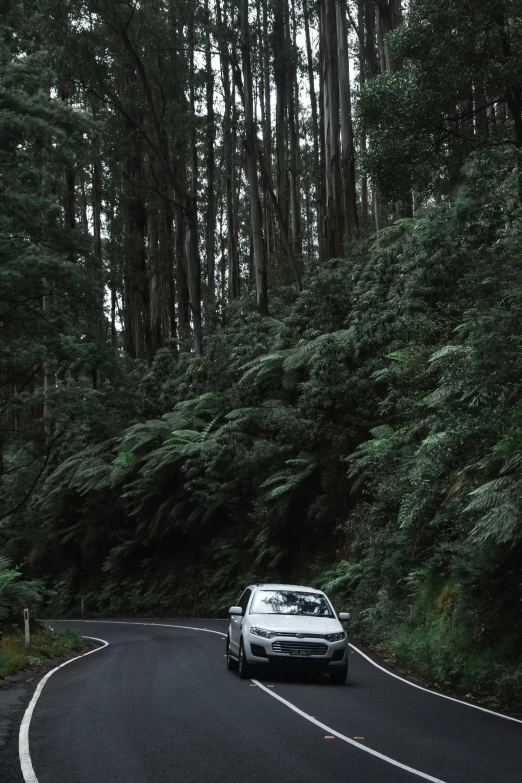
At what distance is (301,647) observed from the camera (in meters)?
13.2

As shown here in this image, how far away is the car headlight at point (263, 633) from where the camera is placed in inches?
523

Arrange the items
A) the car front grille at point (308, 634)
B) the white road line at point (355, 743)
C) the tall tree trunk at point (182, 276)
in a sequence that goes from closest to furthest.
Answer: the white road line at point (355, 743) < the car front grille at point (308, 634) < the tall tree trunk at point (182, 276)

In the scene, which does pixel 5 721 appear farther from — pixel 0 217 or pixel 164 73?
pixel 164 73

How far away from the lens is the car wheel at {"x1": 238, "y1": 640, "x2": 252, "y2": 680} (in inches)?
536

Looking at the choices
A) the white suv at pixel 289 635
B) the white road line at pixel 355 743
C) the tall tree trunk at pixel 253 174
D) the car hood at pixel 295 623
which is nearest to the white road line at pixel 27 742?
the white road line at pixel 355 743

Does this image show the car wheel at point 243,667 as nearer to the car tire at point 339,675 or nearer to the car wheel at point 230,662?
the car wheel at point 230,662

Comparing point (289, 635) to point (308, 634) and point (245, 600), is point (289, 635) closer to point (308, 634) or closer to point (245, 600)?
point (308, 634)

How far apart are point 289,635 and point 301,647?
256mm

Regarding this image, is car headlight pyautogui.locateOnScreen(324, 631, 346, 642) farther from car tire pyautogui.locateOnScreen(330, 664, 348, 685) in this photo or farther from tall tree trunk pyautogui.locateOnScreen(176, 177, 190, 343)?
tall tree trunk pyautogui.locateOnScreen(176, 177, 190, 343)

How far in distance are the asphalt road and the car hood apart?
83cm

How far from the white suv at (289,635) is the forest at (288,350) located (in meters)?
2.02

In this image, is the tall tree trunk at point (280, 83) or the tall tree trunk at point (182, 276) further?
the tall tree trunk at point (182, 276)

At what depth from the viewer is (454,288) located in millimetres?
23984

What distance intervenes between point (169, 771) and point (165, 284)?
47.0m
